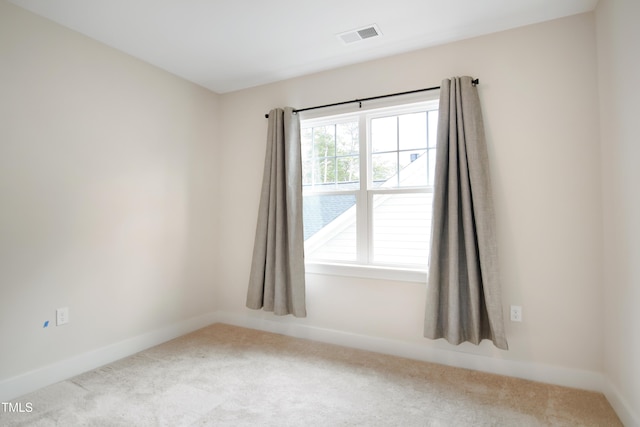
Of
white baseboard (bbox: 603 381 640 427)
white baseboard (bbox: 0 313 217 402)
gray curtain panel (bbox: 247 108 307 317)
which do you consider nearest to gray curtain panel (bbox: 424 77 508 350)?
white baseboard (bbox: 603 381 640 427)

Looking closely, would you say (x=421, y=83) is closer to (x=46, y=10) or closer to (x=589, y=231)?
(x=589, y=231)

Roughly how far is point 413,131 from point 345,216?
3.16ft

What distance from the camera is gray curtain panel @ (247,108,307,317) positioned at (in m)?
2.97

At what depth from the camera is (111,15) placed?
2.21m

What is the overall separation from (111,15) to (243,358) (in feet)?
8.94

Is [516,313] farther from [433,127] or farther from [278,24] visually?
[278,24]

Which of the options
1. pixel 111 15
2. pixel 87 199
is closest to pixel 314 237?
pixel 87 199

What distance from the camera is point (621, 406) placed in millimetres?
1785

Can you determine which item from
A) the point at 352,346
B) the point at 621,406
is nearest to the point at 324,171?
the point at 352,346

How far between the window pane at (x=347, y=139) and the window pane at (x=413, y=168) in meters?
0.44

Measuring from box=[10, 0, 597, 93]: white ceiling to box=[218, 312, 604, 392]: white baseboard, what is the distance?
2.43 metres

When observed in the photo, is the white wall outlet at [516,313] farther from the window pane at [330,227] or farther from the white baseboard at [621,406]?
the window pane at [330,227]

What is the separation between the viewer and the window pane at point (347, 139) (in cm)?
298

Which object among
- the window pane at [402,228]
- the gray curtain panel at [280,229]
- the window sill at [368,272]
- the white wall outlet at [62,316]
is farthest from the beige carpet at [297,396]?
the window pane at [402,228]
